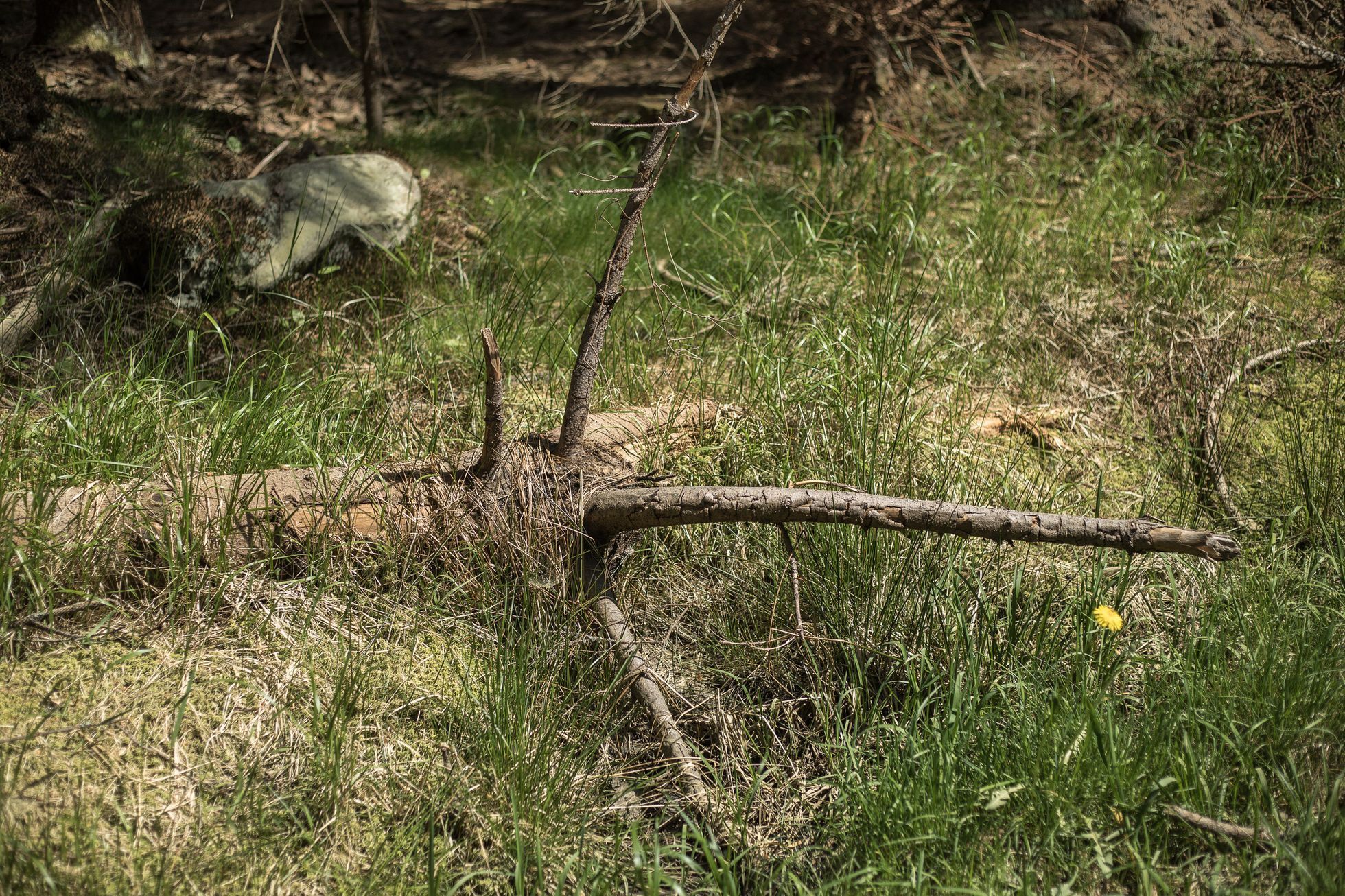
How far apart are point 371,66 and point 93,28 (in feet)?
7.43

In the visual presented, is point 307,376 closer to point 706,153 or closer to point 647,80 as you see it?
point 706,153

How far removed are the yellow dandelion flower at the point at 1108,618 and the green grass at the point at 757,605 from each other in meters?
0.10

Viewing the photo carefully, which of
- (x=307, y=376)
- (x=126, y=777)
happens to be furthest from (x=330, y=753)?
(x=307, y=376)

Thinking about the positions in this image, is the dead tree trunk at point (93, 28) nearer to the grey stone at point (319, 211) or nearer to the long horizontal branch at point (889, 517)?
the grey stone at point (319, 211)

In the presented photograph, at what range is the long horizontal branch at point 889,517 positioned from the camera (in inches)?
96.7

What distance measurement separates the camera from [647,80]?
681cm

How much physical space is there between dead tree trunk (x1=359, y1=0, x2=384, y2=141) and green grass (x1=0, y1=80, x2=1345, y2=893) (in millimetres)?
1096

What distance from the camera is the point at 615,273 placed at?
122 inches

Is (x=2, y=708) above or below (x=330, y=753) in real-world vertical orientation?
above

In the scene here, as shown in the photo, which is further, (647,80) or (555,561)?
(647,80)

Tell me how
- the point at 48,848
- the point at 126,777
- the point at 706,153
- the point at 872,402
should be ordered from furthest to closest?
the point at 706,153 < the point at 872,402 < the point at 126,777 < the point at 48,848

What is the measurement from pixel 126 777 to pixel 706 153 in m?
4.83

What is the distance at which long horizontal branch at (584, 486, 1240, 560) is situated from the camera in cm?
246

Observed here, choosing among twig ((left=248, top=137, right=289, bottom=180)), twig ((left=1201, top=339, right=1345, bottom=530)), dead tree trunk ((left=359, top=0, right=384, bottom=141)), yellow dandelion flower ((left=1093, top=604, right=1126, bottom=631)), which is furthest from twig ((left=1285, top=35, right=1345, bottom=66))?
twig ((left=248, top=137, right=289, bottom=180))
